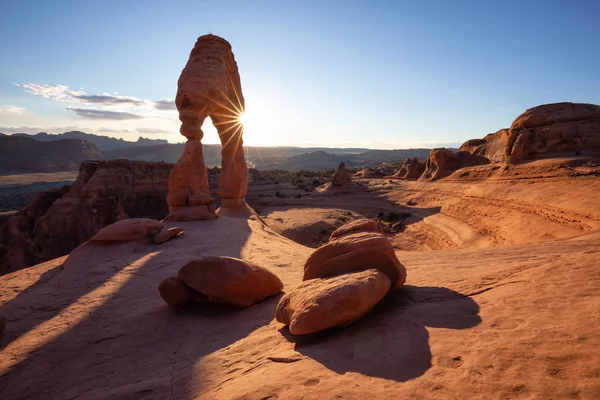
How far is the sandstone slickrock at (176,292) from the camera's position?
4656 mm

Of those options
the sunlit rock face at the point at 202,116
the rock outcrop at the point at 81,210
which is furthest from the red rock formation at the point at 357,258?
the rock outcrop at the point at 81,210

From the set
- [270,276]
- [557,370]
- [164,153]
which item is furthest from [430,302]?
[164,153]

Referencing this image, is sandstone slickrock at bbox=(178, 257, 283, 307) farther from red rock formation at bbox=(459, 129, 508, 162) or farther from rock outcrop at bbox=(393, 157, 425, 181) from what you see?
rock outcrop at bbox=(393, 157, 425, 181)

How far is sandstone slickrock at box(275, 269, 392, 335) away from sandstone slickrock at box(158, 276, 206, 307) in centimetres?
194

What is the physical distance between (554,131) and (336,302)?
19268 millimetres

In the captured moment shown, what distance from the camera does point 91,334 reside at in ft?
13.7

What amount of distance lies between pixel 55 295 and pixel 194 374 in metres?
3.66

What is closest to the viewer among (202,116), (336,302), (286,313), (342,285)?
(336,302)

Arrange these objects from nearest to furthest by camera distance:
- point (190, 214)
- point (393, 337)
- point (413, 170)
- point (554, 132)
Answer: point (393, 337), point (190, 214), point (554, 132), point (413, 170)

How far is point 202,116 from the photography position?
1195 cm

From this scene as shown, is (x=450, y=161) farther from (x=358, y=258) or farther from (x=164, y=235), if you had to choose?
(x=358, y=258)

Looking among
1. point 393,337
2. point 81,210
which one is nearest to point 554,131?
point 393,337

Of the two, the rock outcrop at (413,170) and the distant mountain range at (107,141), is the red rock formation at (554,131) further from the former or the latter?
the distant mountain range at (107,141)

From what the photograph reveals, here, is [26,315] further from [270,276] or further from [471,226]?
[471,226]
